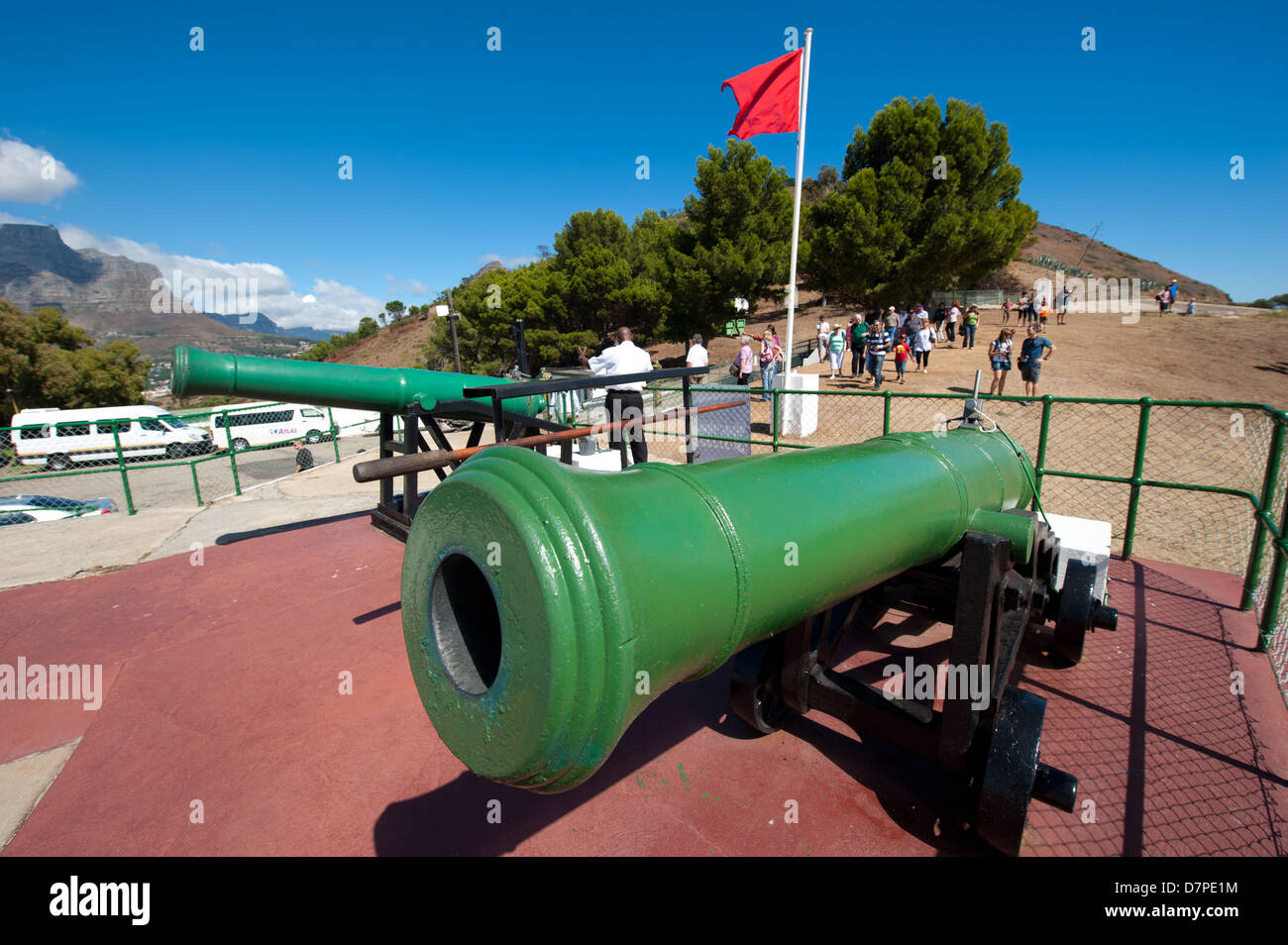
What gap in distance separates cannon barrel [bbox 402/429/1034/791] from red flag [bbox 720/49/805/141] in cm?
1181

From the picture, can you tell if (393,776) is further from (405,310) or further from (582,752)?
(405,310)

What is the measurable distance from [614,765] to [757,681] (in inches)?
30.1

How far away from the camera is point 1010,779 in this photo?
2.06 metres

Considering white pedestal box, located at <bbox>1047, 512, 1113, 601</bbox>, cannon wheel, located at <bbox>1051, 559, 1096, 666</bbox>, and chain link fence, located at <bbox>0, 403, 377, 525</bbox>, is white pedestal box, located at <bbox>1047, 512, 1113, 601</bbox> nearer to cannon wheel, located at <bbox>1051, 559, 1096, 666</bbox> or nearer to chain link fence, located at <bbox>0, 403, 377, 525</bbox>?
cannon wheel, located at <bbox>1051, 559, 1096, 666</bbox>

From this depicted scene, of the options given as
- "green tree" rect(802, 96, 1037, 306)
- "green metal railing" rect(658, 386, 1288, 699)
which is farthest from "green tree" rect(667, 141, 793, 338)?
"green metal railing" rect(658, 386, 1288, 699)

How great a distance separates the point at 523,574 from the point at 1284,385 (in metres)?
22.5

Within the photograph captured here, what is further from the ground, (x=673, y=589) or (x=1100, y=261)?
(x=1100, y=261)

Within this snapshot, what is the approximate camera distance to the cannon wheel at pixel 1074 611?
330cm

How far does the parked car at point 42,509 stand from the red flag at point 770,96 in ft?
40.7

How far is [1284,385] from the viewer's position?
15.6 m

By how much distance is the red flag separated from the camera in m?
11.2

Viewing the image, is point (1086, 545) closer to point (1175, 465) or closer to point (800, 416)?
point (800, 416)

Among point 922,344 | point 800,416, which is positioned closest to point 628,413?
point 800,416
